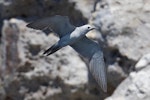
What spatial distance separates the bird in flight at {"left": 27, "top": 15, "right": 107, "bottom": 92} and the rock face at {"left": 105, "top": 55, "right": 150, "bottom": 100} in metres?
0.18

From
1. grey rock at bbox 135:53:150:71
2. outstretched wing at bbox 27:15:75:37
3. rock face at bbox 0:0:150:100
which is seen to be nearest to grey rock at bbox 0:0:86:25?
rock face at bbox 0:0:150:100

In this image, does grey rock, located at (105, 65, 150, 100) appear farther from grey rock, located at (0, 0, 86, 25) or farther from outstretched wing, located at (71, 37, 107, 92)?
grey rock, located at (0, 0, 86, 25)

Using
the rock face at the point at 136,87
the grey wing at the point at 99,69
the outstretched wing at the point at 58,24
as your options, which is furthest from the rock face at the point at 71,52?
the outstretched wing at the point at 58,24

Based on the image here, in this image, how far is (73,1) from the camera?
681 centimetres

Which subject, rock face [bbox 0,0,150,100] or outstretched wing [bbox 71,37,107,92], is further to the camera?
rock face [bbox 0,0,150,100]

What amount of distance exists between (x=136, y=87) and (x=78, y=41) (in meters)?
0.76

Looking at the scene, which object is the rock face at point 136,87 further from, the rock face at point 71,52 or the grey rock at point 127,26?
the grey rock at point 127,26

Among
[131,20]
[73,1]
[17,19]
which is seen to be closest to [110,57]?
[131,20]

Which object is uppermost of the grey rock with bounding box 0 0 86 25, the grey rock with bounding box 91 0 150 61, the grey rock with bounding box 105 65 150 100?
the grey rock with bounding box 0 0 86 25

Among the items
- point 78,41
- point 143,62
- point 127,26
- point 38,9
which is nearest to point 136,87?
point 143,62

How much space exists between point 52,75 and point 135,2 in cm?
130

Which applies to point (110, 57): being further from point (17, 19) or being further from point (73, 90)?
point (17, 19)

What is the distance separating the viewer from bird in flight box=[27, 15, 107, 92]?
5.36m

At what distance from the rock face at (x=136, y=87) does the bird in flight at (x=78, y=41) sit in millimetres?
176
